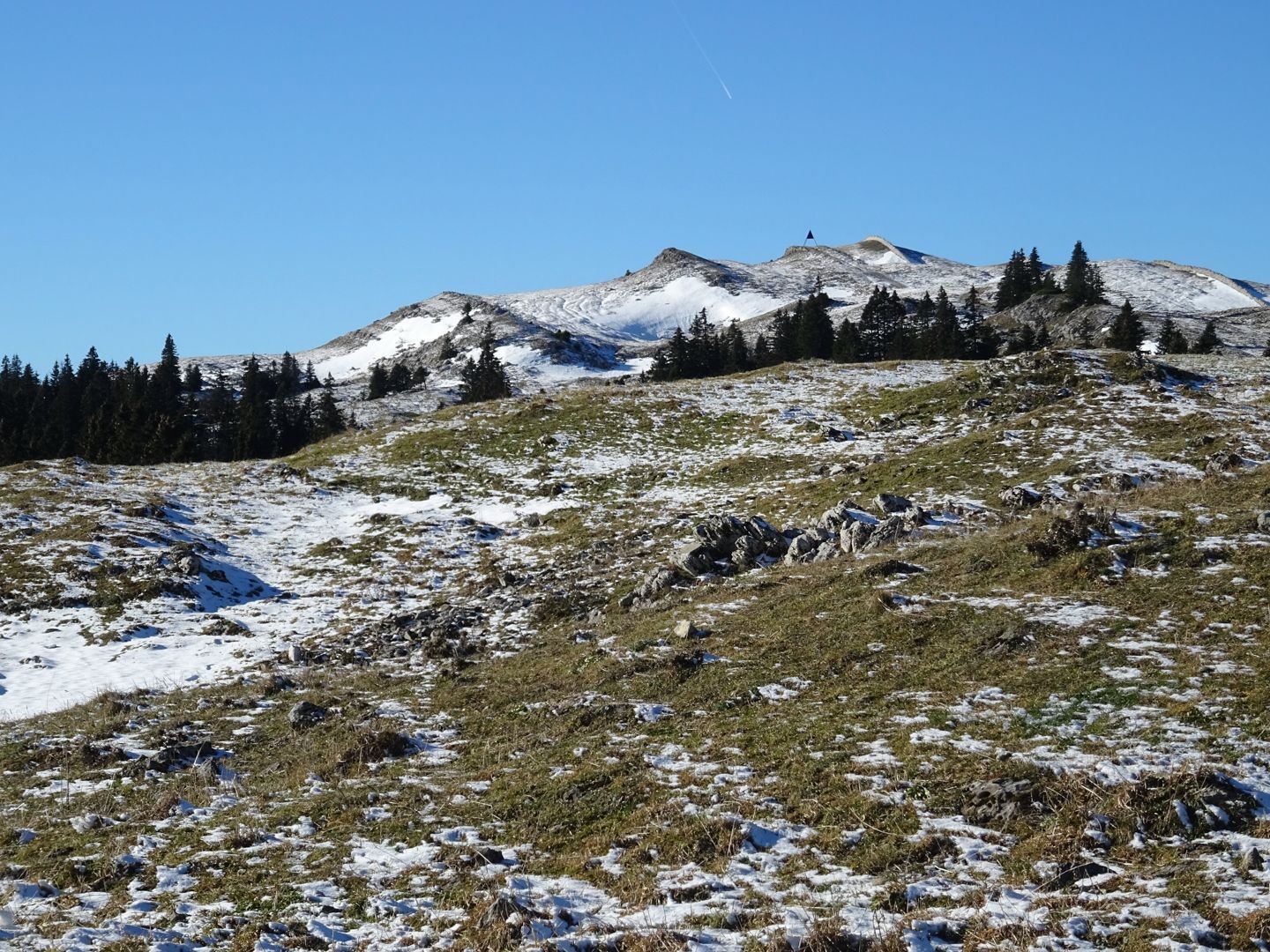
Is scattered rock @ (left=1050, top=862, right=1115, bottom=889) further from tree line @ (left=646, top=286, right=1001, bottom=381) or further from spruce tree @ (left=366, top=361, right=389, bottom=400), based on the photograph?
spruce tree @ (left=366, top=361, right=389, bottom=400)

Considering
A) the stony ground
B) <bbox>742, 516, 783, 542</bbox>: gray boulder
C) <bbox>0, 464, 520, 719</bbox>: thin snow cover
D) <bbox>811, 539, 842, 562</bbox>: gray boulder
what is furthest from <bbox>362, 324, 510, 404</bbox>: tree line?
<bbox>811, 539, 842, 562</bbox>: gray boulder

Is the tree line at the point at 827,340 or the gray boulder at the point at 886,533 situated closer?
the gray boulder at the point at 886,533

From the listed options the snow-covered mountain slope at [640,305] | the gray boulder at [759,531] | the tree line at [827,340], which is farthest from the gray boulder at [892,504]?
the snow-covered mountain slope at [640,305]

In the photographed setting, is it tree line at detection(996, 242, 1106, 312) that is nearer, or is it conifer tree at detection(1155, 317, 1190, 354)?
conifer tree at detection(1155, 317, 1190, 354)

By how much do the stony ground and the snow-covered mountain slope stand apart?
8686 centimetres

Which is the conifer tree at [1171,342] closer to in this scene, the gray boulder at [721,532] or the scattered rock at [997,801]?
the gray boulder at [721,532]

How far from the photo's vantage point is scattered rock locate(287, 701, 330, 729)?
1571 centimetres

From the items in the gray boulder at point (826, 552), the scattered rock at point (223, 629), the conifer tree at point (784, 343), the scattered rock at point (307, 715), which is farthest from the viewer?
the conifer tree at point (784, 343)

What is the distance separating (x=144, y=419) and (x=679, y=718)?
226ft

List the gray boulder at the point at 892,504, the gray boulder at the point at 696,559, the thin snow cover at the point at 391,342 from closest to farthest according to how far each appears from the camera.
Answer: the gray boulder at the point at 696,559 < the gray boulder at the point at 892,504 < the thin snow cover at the point at 391,342

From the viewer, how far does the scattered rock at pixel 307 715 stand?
1571 centimetres

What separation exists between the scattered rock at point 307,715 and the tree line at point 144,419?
186ft

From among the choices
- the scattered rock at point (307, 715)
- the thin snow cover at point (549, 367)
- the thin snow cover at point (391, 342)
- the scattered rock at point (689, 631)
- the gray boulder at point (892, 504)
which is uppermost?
the thin snow cover at point (391, 342)

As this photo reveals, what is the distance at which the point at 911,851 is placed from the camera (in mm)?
8992
